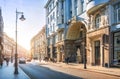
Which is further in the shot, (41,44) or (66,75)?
(41,44)

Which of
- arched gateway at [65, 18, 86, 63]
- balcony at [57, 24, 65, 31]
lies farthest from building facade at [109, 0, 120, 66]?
balcony at [57, 24, 65, 31]

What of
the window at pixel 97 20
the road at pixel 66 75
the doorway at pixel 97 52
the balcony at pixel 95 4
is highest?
the balcony at pixel 95 4

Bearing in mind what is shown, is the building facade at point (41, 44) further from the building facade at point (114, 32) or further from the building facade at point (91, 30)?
the building facade at point (114, 32)

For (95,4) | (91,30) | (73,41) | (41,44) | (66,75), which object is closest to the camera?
(66,75)

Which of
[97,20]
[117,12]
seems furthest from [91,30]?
[117,12]

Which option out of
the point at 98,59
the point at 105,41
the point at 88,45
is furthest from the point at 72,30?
the point at 105,41

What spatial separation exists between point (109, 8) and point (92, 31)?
6656 millimetres

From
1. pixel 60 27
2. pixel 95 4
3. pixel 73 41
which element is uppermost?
pixel 95 4

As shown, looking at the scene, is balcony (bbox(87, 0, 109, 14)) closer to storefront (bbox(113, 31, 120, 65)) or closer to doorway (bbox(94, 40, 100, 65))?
storefront (bbox(113, 31, 120, 65))

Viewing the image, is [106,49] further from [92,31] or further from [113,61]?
[92,31]

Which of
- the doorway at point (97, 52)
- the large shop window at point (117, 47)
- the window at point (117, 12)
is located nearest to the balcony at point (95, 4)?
the window at point (117, 12)

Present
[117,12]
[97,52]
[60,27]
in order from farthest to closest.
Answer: [60,27]
[97,52]
[117,12]

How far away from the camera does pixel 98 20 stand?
1676 inches

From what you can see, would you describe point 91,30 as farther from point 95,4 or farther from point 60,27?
point 60,27
